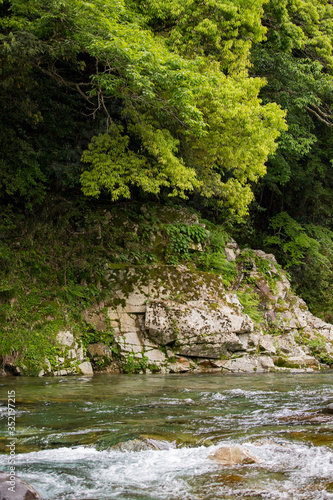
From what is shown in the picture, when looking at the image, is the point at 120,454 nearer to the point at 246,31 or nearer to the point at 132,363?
the point at 132,363

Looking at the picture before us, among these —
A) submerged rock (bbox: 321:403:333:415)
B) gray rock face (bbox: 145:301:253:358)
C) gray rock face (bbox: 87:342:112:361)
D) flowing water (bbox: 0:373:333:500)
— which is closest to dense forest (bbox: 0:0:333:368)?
gray rock face (bbox: 87:342:112:361)

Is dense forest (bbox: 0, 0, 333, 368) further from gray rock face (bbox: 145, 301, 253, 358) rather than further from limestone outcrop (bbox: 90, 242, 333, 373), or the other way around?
gray rock face (bbox: 145, 301, 253, 358)

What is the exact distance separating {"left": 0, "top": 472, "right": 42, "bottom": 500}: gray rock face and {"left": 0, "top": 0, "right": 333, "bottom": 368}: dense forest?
6.85m

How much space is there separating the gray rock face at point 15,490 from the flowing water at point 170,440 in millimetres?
191

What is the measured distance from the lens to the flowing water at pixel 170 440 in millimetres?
3166

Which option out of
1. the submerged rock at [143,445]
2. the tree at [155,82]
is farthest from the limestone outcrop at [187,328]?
the submerged rock at [143,445]

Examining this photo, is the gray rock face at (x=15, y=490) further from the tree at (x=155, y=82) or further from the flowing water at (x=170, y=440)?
the tree at (x=155, y=82)

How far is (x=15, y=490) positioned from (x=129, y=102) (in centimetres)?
947

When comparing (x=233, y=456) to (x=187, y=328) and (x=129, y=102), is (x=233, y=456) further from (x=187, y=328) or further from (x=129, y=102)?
(x=129, y=102)

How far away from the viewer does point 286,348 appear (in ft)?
42.7

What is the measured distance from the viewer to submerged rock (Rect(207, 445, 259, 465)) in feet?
12.0

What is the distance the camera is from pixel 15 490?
2777 mm

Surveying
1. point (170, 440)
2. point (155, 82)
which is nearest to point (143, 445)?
point (170, 440)

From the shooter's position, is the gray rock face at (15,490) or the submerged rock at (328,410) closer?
the gray rock face at (15,490)
